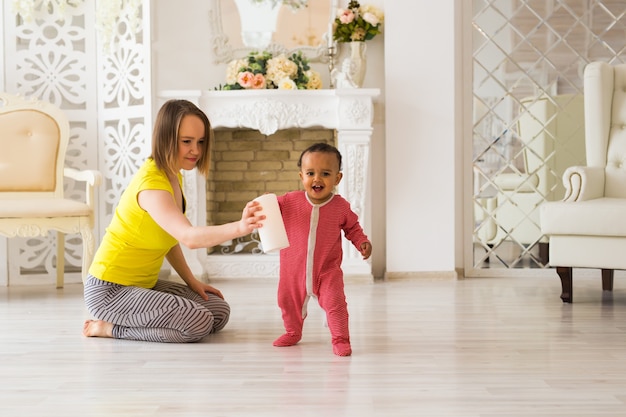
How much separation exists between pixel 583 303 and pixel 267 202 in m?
2.03

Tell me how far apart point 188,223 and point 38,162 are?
2.16 meters

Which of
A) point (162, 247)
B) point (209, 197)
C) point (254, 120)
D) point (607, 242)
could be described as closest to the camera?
point (162, 247)

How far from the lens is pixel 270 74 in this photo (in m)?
4.58

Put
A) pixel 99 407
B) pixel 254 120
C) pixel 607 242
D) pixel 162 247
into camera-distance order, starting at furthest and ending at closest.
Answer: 1. pixel 254 120
2. pixel 607 242
3. pixel 162 247
4. pixel 99 407

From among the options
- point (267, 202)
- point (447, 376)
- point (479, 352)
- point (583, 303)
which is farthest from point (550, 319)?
point (267, 202)

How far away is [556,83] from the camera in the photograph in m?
4.82

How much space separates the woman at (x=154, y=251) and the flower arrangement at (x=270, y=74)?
1.79 meters

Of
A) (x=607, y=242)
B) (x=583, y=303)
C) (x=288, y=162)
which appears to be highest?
(x=288, y=162)

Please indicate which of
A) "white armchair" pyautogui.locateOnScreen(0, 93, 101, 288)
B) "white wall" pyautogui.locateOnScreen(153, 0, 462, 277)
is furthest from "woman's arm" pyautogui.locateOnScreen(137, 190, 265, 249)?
"white wall" pyautogui.locateOnScreen(153, 0, 462, 277)

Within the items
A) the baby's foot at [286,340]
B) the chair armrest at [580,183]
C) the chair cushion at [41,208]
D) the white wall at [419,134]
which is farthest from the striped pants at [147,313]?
the white wall at [419,134]

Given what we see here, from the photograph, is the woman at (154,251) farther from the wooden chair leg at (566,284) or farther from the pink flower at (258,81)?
the pink flower at (258,81)

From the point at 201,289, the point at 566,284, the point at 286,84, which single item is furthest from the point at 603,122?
the point at 201,289

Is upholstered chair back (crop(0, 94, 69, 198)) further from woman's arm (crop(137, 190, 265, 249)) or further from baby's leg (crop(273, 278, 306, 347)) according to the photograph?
baby's leg (crop(273, 278, 306, 347))

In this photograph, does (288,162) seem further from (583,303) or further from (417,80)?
(583,303)
